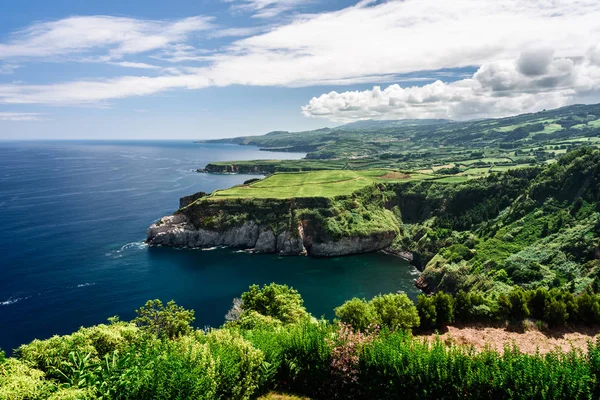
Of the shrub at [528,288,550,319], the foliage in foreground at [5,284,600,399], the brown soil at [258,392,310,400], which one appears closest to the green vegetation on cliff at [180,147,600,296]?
the shrub at [528,288,550,319]

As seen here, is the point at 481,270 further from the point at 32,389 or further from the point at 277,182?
the point at 277,182

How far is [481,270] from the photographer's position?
7675 cm

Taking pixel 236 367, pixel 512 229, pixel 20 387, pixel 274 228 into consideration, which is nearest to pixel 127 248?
pixel 274 228

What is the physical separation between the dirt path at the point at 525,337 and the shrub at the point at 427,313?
1.47 metres

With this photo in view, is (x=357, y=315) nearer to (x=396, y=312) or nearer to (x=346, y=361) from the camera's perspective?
(x=396, y=312)

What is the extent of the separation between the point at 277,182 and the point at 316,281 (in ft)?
239

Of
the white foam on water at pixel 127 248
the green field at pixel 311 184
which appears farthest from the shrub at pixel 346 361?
the green field at pixel 311 184

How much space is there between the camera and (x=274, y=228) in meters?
112

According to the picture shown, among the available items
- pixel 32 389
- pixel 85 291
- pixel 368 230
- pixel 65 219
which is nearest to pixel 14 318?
pixel 85 291

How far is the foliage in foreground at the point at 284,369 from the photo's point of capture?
20.0 metres

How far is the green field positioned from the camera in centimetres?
12712

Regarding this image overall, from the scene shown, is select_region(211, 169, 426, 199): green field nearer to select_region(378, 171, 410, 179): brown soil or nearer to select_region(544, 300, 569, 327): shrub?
select_region(378, 171, 410, 179): brown soil

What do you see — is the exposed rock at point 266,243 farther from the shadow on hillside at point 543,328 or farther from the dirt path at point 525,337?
the dirt path at point 525,337

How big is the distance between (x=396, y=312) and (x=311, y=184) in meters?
108
